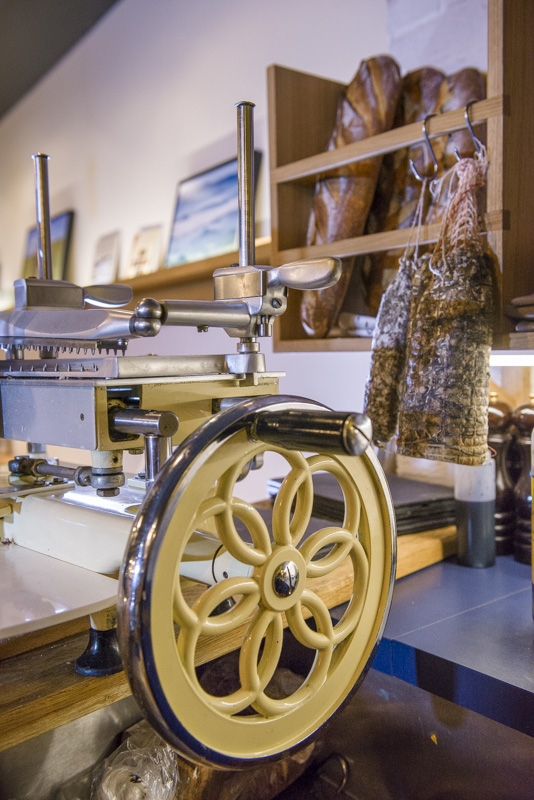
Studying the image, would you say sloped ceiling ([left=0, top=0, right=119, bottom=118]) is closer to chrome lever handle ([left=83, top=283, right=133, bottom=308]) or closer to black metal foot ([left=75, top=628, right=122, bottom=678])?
chrome lever handle ([left=83, top=283, right=133, bottom=308])

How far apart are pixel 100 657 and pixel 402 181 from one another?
1.04 metres

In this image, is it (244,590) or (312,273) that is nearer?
(244,590)

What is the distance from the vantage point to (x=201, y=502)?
0.49m

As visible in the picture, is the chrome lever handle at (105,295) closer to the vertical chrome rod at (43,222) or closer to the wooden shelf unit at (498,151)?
the vertical chrome rod at (43,222)

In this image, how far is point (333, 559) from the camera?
59 centimetres

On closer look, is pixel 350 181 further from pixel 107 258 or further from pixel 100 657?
pixel 107 258

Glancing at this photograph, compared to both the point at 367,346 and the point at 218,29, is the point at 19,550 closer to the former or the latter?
the point at 367,346

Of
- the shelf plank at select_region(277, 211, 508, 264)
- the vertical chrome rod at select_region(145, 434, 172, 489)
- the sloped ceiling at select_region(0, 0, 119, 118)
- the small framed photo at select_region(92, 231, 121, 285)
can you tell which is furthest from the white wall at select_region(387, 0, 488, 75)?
the sloped ceiling at select_region(0, 0, 119, 118)

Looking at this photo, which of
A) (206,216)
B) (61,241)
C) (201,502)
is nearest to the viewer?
(201,502)

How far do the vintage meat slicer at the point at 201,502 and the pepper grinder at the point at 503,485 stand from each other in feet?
1.56

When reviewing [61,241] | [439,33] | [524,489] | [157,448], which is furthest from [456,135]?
[61,241]

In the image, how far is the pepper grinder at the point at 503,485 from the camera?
1.23 m

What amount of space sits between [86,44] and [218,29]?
1.10 meters

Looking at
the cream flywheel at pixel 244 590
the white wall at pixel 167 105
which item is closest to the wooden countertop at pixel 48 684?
the cream flywheel at pixel 244 590
